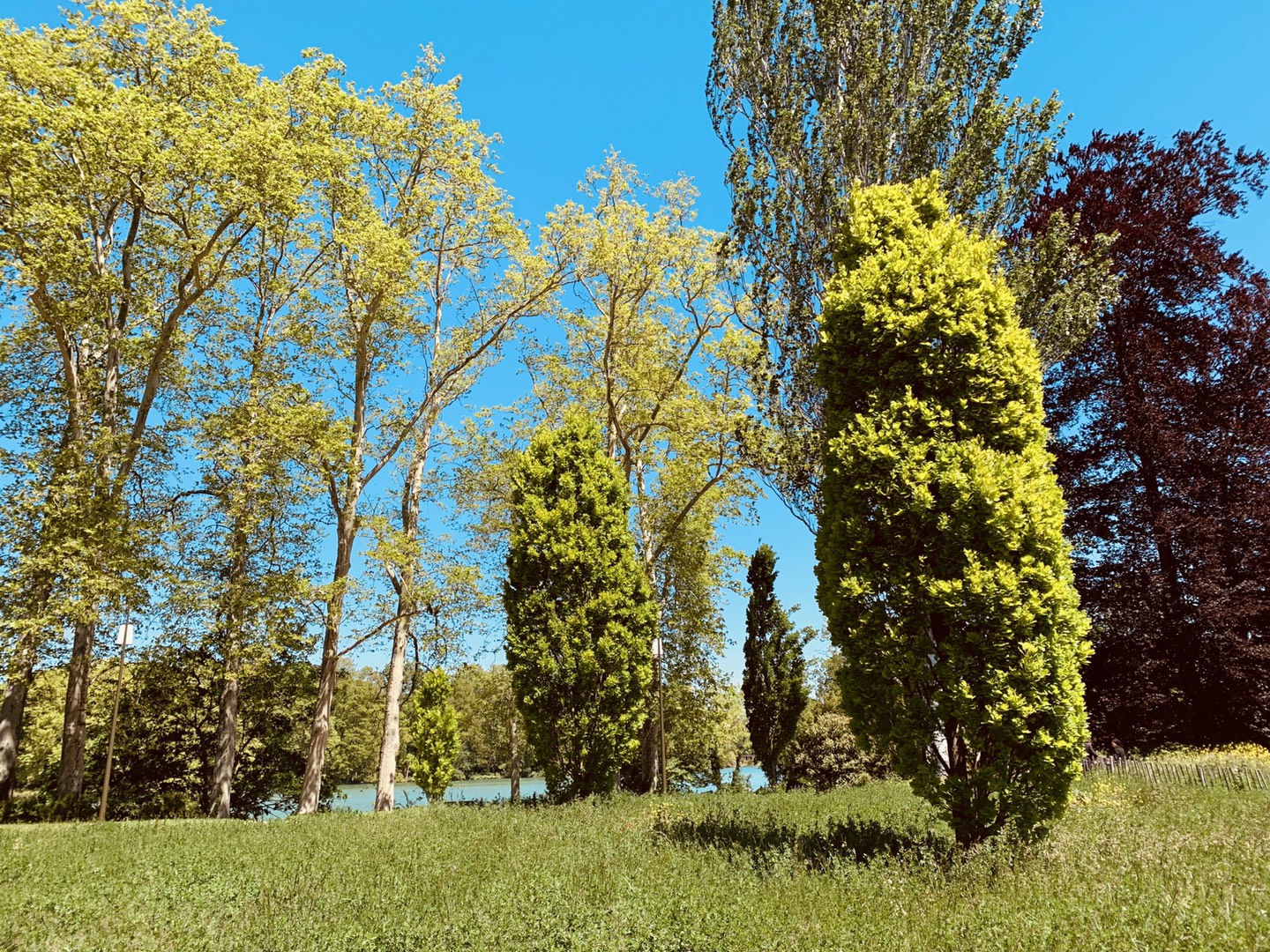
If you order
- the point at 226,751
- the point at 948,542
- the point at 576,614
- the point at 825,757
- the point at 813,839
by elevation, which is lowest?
the point at 825,757

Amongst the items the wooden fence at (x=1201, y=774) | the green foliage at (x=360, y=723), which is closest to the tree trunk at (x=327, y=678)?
the wooden fence at (x=1201, y=774)

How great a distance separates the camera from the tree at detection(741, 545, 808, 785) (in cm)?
2152

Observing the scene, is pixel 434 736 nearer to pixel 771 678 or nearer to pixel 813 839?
pixel 771 678

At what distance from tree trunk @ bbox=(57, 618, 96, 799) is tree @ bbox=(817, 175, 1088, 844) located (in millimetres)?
16791

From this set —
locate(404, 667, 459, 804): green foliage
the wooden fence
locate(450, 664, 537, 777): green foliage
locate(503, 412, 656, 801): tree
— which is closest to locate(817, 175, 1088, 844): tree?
locate(503, 412, 656, 801): tree

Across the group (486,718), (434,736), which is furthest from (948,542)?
(486,718)

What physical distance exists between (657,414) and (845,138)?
11.2m

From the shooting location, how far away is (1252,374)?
59.6 ft

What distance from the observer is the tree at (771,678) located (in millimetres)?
21516

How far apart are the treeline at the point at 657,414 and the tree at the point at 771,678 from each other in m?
0.16

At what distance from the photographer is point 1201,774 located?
1172 cm

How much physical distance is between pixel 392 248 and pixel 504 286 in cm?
475

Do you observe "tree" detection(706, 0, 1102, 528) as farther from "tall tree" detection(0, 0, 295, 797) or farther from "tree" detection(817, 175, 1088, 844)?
"tall tree" detection(0, 0, 295, 797)

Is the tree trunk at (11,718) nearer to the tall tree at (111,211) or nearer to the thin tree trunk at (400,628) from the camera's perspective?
the tall tree at (111,211)
